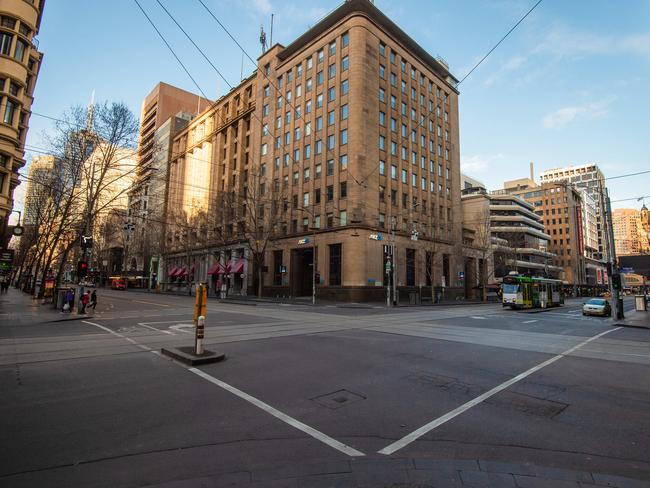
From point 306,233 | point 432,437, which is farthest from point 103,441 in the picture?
point 306,233

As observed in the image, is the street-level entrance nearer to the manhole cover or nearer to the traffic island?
the traffic island

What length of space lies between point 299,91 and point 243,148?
16184 mm

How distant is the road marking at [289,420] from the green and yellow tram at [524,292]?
32.7m

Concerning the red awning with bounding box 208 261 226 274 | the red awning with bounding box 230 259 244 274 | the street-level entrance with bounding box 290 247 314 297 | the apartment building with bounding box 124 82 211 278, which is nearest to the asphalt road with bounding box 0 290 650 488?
the street-level entrance with bounding box 290 247 314 297

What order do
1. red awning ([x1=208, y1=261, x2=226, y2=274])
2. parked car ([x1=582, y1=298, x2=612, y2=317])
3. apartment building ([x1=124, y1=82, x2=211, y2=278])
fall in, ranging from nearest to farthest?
1. parked car ([x1=582, y1=298, x2=612, y2=317])
2. red awning ([x1=208, y1=261, x2=226, y2=274])
3. apartment building ([x1=124, y1=82, x2=211, y2=278])

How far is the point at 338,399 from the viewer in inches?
227

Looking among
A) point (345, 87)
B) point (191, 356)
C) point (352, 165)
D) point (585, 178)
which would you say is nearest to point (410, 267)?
point (352, 165)

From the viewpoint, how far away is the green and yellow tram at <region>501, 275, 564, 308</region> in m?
32.9

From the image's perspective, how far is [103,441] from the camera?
13.7 feet

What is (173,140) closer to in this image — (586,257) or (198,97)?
(198,97)

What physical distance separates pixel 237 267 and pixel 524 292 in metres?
37.6

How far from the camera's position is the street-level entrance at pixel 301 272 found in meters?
45.4

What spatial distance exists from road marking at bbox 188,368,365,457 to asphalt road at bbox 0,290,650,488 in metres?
0.03

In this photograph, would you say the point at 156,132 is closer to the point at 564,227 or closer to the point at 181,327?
the point at 181,327
